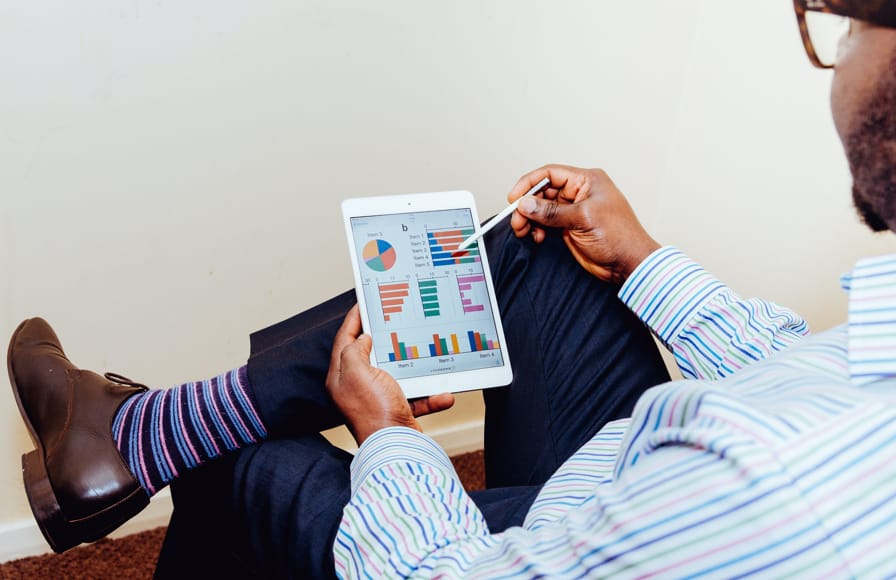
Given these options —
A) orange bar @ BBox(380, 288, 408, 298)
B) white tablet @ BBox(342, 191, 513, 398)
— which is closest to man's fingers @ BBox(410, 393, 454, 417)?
white tablet @ BBox(342, 191, 513, 398)

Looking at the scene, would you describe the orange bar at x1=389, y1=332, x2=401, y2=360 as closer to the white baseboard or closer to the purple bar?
the purple bar

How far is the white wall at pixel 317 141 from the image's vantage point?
0.93 metres

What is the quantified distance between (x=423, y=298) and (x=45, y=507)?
1.43ft

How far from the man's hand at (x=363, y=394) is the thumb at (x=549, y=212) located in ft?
0.75

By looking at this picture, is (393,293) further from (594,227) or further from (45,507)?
(45,507)

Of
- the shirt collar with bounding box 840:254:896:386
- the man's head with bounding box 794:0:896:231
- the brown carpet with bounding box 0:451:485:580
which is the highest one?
the man's head with bounding box 794:0:896:231

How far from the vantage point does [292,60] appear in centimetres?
99

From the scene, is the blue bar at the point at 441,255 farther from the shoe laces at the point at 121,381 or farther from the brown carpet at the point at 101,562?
the brown carpet at the point at 101,562

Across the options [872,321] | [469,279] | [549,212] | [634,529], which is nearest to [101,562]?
[469,279]

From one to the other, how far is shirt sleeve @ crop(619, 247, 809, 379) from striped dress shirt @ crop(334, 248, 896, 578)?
25 cm

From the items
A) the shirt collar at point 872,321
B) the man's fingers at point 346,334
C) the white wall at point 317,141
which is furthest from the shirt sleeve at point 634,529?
the white wall at point 317,141

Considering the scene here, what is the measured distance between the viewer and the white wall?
926 mm

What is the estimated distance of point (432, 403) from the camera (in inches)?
34.2

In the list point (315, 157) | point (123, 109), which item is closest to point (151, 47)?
point (123, 109)
